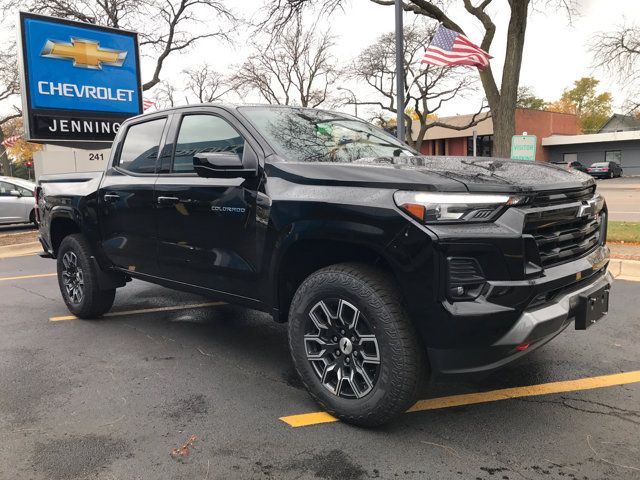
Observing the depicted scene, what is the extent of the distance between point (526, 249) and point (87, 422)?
8.58 feet

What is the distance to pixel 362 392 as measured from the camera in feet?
9.73

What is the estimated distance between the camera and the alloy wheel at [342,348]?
2.92 meters

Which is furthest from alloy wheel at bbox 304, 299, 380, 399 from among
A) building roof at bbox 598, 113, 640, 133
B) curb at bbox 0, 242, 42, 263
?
building roof at bbox 598, 113, 640, 133

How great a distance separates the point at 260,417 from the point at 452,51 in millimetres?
10708

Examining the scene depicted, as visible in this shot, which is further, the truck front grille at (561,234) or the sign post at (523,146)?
the sign post at (523,146)

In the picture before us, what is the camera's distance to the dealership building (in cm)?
4850

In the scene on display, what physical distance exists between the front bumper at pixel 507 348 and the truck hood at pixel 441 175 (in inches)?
24.4

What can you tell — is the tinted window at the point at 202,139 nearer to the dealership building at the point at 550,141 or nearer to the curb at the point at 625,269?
the curb at the point at 625,269

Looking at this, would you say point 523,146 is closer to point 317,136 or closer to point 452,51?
point 452,51

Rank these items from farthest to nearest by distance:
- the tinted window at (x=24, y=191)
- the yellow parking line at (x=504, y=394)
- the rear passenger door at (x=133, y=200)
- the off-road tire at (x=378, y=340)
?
the tinted window at (x=24, y=191), the rear passenger door at (x=133, y=200), the yellow parking line at (x=504, y=394), the off-road tire at (x=378, y=340)

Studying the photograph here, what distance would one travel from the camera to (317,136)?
149 inches

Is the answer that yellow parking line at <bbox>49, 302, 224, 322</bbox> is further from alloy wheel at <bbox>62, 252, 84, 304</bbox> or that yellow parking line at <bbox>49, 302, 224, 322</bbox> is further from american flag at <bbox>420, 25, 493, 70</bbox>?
american flag at <bbox>420, 25, 493, 70</bbox>

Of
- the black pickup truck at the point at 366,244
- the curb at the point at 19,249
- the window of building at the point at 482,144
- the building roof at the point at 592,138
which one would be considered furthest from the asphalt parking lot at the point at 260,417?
the building roof at the point at 592,138

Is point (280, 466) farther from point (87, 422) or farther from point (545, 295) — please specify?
point (545, 295)
